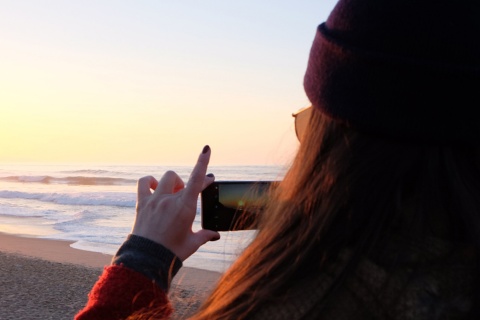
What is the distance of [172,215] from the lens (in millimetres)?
1288

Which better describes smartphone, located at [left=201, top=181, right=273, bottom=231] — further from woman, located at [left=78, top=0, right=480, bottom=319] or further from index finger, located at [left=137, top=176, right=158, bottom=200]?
woman, located at [left=78, top=0, right=480, bottom=319]

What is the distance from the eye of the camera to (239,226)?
1.55 metres

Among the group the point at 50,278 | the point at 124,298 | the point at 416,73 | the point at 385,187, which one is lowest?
the point at 50,278

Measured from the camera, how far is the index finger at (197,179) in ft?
4.31

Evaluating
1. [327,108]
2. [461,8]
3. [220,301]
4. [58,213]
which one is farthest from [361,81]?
[58,213]

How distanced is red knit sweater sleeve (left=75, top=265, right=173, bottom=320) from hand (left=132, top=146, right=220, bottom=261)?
89mm

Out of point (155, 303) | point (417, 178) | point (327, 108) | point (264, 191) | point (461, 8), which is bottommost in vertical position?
point (155, 303)

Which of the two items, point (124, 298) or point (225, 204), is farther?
point (225, 204)

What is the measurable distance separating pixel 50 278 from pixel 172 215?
26.1ft

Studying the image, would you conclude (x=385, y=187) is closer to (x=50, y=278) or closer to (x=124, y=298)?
(x=124, y=298)

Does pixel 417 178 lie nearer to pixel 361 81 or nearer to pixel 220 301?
pixel 361 81

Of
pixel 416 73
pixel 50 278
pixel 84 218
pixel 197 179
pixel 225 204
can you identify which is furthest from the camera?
pixel 84 218

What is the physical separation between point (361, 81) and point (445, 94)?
12 centimetres

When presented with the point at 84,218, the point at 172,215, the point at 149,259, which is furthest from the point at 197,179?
the point at 84,218
